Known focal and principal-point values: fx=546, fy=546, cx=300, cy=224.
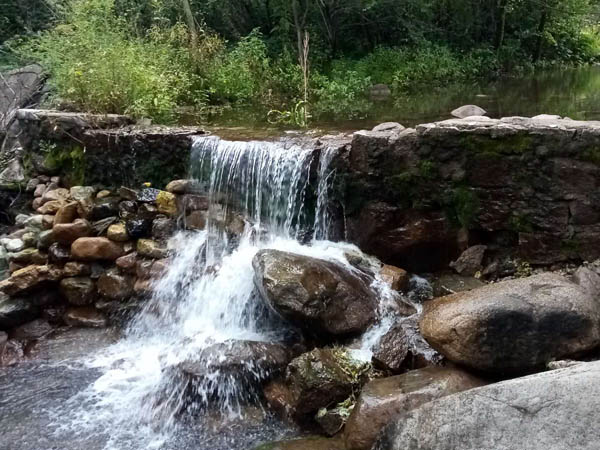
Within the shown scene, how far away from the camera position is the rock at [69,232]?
5.75m

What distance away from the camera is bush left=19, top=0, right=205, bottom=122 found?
280 inches

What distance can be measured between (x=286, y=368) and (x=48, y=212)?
3626 mm

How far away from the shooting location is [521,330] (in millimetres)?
3398

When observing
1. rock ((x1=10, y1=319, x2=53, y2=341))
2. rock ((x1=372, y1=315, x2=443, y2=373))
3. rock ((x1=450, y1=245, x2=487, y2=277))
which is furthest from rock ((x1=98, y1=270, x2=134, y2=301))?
rock ((x1=450, y1=245, x2=487, y2=277))

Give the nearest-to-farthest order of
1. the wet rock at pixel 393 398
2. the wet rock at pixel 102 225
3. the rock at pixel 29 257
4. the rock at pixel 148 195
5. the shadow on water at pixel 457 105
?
the wet rock at pixel 393 398, the rock at pixel 29 257, the wet rock at pixel 102 225, the rock at pixel 148 195, the shadow on water at pixel 457 105

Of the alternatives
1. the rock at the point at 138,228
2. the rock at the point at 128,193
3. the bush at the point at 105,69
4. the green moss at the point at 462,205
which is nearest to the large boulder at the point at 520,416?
the green moss at the point at 462,205

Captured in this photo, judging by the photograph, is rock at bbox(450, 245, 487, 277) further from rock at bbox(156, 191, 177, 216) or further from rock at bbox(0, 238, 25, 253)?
rock at bbox(0, 238, 25, 253)

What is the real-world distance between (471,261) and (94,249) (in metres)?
3.75

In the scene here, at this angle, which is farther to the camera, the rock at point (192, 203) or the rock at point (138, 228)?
the rock at point (192, 203)

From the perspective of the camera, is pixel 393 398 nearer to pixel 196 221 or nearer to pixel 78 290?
pixel 196 221

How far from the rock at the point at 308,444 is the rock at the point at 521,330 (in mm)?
952

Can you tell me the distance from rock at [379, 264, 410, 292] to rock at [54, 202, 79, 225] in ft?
11.4

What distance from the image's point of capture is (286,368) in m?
4.12

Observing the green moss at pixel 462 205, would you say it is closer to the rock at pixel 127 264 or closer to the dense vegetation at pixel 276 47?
the rock at pixel 127 264
